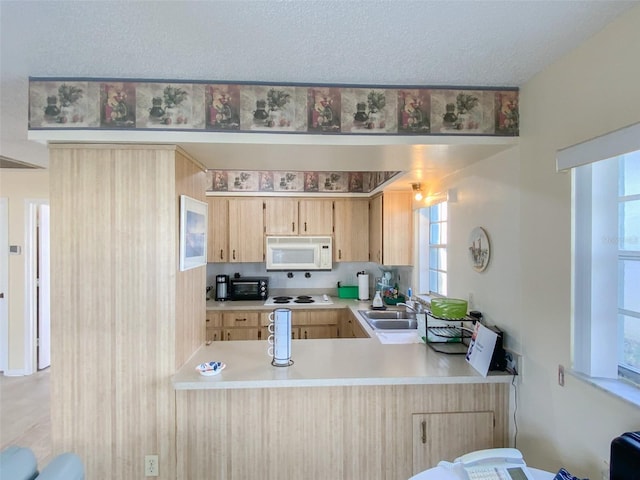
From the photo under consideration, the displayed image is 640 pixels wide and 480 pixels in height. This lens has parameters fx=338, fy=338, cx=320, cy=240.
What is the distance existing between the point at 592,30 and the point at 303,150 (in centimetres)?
132

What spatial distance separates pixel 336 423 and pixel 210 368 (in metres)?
0.76

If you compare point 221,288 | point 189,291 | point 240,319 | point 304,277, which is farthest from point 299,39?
point 304,277

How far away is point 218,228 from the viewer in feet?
13.4

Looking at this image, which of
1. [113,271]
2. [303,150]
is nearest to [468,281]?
[303,150]

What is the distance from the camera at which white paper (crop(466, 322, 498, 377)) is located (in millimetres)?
1823

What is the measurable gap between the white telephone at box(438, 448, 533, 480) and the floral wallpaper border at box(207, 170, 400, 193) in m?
3.00

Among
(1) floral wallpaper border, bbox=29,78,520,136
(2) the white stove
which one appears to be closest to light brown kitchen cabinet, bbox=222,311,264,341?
(2) the white stove

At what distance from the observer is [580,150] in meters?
1.31

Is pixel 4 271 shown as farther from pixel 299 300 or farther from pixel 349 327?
pixel 349 327

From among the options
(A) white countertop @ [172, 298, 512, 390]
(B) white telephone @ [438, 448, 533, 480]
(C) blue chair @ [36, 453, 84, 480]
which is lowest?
(B) white telephone @ [438, 448, 533, 480]

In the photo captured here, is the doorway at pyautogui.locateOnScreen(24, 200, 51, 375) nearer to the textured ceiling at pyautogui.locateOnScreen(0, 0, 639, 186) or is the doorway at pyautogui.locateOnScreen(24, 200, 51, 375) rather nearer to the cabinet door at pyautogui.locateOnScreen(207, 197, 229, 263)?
the cabinet door at pyautogui.locateOnScreen(207, 197, 229, 263)

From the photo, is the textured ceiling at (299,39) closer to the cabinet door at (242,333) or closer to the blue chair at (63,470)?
the blue chair at (63,470)

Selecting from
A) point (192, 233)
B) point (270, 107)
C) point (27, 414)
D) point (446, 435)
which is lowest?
point (27, 414)

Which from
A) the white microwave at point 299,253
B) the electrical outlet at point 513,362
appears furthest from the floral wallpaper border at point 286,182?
the electrical outlet at point 513,362
